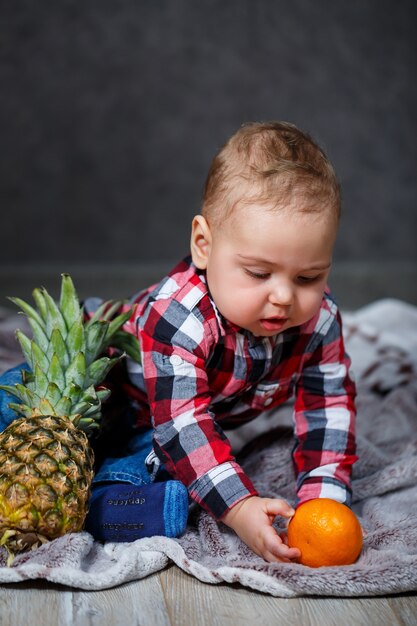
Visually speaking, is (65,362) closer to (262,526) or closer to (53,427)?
(53,427)

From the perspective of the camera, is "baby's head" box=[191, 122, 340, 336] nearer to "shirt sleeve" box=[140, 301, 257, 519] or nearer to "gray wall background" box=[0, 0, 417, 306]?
"shirt sleeve" box=[140, 301, 257, 519]

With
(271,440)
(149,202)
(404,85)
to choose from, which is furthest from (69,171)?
(271,440)

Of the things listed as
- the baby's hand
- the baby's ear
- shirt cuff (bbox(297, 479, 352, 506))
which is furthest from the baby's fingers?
the baby's ear

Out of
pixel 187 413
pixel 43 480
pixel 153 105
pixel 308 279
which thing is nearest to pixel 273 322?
pixel 308 279

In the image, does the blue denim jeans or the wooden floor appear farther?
the blue denim jeans

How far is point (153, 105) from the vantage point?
2992 mm

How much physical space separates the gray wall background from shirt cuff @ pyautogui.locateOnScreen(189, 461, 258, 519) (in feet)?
6.03

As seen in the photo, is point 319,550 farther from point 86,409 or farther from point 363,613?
point 86,409

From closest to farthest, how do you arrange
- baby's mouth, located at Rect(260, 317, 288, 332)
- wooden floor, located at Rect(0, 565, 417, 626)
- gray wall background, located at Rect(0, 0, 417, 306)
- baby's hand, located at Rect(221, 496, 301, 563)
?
wooden floor, located at Rect(0, 565, 417, 626) < baby's hand, located at Rect(221, 496, 301, 563) < baby's mouth, located at Rect(260, 317, 288, 332) < gray wall background, located at Rect(0, 0, 417, 306)

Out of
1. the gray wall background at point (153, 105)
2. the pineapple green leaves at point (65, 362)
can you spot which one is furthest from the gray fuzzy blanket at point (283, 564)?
the gray wall background at point (153, 105)

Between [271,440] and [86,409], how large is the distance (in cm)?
47

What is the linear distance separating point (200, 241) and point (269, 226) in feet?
0.55

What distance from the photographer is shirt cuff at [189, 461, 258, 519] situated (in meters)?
1.22

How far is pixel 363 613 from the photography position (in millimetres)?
1095
